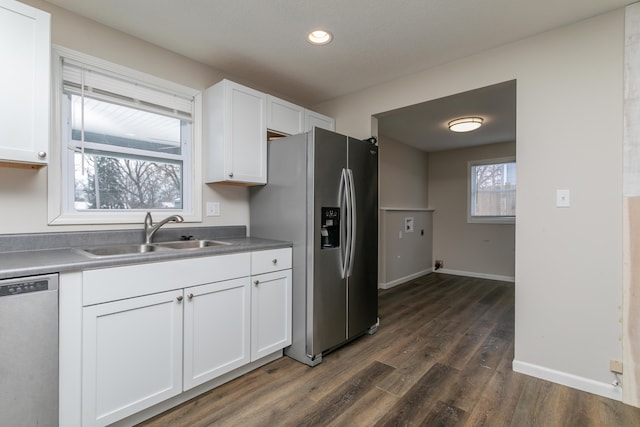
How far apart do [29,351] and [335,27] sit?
8.15 feet

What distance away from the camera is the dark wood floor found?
1.70 metres

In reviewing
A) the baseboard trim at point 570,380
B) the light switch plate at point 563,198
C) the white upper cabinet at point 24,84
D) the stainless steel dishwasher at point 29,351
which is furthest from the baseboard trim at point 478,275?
the white upper cabinet at point 24,84

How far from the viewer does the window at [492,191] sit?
208 inches

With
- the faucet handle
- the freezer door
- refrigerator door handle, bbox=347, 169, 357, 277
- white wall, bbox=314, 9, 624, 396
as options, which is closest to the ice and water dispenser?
refrigerator door handle, bbox=347, 169, 357, 277

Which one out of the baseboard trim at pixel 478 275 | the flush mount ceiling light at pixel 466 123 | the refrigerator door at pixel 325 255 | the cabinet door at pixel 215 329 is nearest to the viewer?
the cabinet door at pixel 215 329

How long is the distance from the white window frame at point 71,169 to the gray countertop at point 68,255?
0.42ft

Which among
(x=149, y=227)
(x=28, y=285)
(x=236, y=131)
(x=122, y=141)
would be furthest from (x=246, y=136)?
(x=28, y=285)

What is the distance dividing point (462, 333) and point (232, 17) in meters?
3.31

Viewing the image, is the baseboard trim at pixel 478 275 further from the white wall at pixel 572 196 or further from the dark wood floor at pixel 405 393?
the white wall at pixel 572 196

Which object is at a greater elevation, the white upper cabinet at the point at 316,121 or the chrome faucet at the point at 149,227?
the white upper cabinet at the point at 316,121

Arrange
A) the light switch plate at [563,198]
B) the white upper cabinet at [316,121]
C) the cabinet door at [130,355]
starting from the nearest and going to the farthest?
the cabinet door at [130,355] → the light switch plate at [563,198] → the white upper cabinet at [316,121]

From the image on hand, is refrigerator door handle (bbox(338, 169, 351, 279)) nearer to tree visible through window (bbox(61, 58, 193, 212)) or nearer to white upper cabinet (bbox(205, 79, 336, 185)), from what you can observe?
white upper cabinet (bbox(205, 79, 336, 185))

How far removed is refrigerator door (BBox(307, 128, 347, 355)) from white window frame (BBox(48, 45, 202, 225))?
1.01m

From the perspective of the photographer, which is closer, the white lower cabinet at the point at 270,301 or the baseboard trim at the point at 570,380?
the baseboard trim at the point at 570,380
